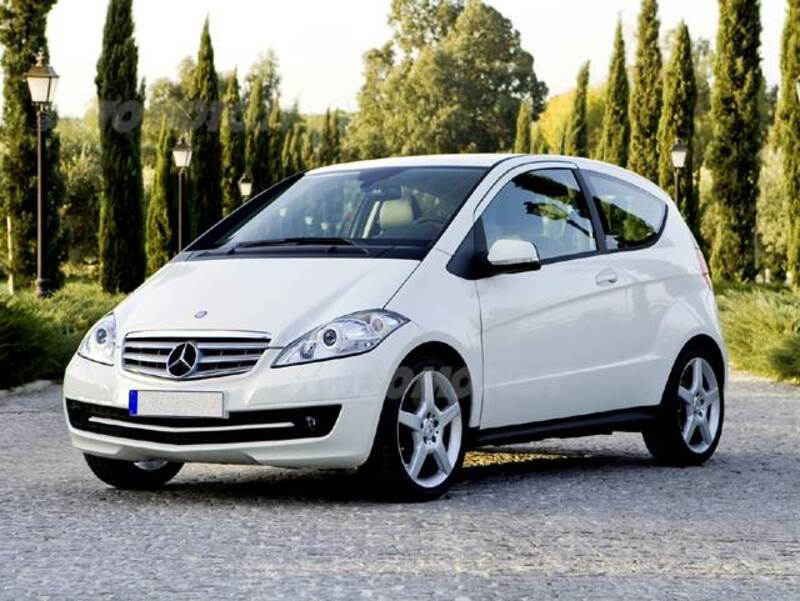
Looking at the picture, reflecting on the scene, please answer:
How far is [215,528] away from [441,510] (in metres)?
1.22

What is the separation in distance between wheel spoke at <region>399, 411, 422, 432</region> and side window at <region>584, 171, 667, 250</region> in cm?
223

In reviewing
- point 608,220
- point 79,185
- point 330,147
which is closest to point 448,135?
point 330,147

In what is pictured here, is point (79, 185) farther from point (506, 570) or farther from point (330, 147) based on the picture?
point (506, 570)

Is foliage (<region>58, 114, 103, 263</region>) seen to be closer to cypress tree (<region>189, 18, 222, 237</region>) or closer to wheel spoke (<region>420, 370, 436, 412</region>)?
cypress tree (<region>189, 18, 222, 237</region>)

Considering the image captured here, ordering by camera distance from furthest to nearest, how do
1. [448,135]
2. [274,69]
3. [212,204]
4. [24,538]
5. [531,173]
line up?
[274,69] → [448,135] → [212,204] → [531,173] → [24,538]

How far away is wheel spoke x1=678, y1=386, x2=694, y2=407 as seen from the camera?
9930 millimetres

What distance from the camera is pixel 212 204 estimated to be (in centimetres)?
4766

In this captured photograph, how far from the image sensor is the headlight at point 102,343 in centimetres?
807

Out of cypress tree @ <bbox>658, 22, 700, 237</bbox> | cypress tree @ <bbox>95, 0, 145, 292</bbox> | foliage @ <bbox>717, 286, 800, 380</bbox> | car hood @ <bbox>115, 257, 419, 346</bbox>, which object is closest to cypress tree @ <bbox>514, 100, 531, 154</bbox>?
cypress tree @ <bbox>658, 22, 700, 237</bbox>

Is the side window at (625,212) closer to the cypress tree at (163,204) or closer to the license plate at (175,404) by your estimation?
the license plate at (175,404)

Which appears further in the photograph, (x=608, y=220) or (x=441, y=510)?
(x=608, y=220)

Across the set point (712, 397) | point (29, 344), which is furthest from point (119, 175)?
point (712, 397)

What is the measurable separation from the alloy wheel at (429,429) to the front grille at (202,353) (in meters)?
0.79

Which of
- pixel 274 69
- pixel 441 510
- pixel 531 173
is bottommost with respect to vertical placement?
pixel 441 510
